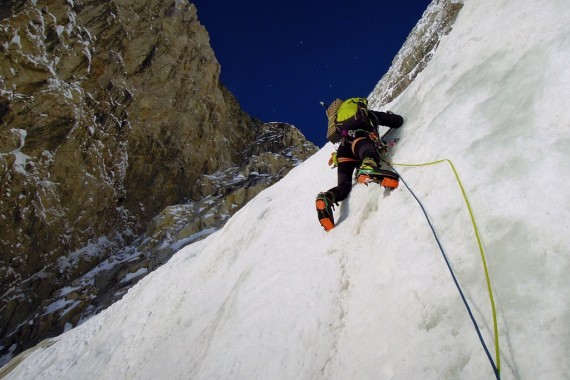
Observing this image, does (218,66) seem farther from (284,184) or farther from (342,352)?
(342,352)

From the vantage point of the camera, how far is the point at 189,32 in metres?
59.5

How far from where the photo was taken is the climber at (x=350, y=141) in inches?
196

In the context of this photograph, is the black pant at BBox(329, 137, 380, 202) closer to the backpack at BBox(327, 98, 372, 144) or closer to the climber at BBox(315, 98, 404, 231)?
the climber at BBox(315, 98, 404, 231)

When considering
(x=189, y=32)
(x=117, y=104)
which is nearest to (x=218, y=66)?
(x=189, y=32)

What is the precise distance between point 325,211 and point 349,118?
5.22ft

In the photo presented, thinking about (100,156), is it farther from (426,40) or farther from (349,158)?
(349,158)

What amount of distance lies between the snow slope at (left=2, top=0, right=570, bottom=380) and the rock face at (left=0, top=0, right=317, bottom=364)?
36.4m

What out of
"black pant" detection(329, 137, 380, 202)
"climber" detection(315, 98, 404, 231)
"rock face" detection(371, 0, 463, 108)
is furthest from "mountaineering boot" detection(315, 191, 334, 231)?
"rock face" detection(371, 0, 463, 108)

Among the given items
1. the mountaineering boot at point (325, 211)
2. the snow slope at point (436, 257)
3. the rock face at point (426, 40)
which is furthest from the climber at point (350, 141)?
the rock face at point (426, 40)

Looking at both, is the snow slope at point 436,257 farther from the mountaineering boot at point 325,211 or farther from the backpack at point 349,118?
the backpack at point 349,118

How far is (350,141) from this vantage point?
5.71 metres

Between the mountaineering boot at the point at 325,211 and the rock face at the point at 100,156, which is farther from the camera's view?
the rock face at the point at 100,156

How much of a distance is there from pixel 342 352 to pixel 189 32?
6422cm

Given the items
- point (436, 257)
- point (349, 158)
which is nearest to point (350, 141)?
point (349, 158)
